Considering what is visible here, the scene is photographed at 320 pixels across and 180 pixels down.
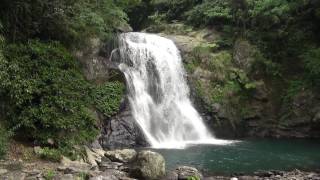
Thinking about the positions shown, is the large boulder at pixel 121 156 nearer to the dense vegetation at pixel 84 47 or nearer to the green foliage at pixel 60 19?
the dense vegetation at pixel 84 47

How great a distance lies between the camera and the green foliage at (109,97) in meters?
21.2

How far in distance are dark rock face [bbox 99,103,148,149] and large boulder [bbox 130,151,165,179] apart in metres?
5.48

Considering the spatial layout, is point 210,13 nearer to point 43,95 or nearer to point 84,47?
Result: point 84,47

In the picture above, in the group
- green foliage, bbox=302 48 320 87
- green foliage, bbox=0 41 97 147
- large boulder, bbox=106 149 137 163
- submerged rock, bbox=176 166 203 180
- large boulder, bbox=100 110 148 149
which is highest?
green foliage, bbox=302 48 320 87

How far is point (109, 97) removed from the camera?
2170 centimetres

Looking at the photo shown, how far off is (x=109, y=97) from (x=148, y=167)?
7.33 metres

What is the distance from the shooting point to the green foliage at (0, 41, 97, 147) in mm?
16516

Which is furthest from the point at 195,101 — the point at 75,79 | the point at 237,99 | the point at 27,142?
the point at 27,142

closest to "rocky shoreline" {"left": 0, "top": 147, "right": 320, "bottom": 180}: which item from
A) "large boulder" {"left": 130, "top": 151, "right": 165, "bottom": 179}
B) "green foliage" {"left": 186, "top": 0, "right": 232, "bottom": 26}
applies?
"large boulder" {"left": 130, "top": 151, "right": 165, "bottom": 179}

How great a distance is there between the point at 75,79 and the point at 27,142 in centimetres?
291

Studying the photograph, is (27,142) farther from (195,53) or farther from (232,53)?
(232,53)

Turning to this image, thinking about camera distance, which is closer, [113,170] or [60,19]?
[113,170]

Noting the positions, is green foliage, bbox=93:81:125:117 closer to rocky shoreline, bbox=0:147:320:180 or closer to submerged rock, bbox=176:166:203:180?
rocky shoreline, bbox=0:147:320:180

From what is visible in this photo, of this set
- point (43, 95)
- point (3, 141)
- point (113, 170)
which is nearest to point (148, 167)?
point (113, 170)
